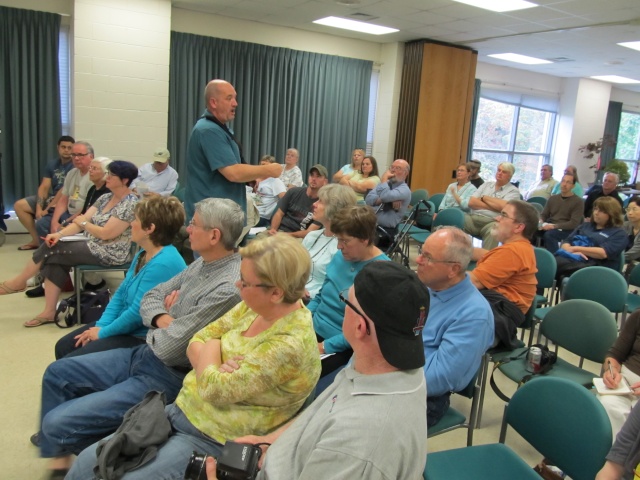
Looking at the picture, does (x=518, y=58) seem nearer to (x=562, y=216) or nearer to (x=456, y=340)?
(x=562, y=216)

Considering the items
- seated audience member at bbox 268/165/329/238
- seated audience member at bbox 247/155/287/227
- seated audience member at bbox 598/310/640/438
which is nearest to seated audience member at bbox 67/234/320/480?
seated audience member at bbox 598/310/640/438

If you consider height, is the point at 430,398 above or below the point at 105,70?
below

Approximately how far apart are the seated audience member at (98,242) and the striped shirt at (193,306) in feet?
5.09

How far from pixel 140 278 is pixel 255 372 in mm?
1159

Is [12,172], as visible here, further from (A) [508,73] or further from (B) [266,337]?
(A) [508,73]

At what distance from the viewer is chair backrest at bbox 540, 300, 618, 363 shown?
7.97ft

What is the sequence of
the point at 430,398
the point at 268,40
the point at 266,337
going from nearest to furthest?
the point at 266,337 < the point at 430,398 < the point at 268,40

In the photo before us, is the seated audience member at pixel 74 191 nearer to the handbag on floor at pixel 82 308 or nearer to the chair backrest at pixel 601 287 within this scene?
the handbag on floor at pixel 82 308

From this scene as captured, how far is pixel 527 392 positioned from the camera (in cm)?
176

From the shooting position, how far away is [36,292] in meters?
4.25

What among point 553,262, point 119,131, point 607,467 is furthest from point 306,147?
point 607,467

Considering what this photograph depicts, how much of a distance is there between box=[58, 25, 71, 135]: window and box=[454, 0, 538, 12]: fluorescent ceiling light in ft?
14.9

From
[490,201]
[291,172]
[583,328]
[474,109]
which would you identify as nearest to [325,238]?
[583,328]

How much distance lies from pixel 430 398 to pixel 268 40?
6305 millimetres
